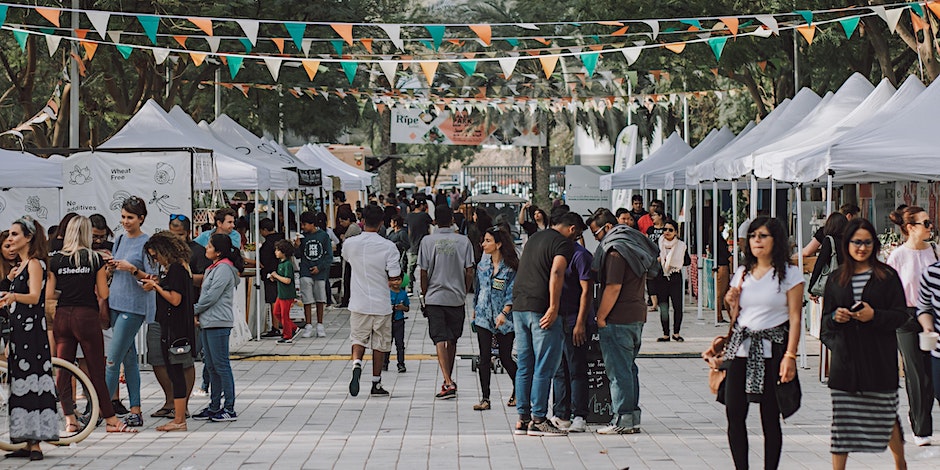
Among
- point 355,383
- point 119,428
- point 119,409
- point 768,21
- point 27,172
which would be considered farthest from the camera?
point 768,21

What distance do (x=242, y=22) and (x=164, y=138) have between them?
2.97 metres

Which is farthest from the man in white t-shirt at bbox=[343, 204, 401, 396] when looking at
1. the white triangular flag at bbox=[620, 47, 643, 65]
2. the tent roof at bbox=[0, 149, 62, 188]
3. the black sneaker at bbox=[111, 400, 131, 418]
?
the white triangular flag at bbox=[620, 47, 643, 65]

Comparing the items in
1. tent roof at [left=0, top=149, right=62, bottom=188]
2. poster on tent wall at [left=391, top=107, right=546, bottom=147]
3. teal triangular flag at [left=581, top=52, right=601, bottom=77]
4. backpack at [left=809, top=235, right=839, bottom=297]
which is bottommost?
backpack at [left=809, top=235, right=839, bottom=297]

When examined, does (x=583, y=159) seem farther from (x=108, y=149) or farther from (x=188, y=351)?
(x=188, y=351)

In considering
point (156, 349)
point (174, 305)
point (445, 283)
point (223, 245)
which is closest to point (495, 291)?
point (445, 283)

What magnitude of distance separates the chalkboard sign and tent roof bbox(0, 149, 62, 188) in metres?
7.01

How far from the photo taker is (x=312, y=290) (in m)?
18.9

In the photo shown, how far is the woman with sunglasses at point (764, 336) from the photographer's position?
7.78 m

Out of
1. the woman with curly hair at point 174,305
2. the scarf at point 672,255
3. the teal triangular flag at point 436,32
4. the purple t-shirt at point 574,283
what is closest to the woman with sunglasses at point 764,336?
the purple t-shirt at point 574,283

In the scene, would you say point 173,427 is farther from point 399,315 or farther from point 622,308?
point 399,315

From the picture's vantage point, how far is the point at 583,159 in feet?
178

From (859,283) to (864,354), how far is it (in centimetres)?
40

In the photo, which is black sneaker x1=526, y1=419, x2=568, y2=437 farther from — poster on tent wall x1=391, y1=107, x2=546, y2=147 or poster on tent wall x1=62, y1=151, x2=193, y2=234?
poster on tent wall x1=391, y1=107, x2=546, y2=147

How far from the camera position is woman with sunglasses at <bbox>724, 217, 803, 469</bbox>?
778cm
